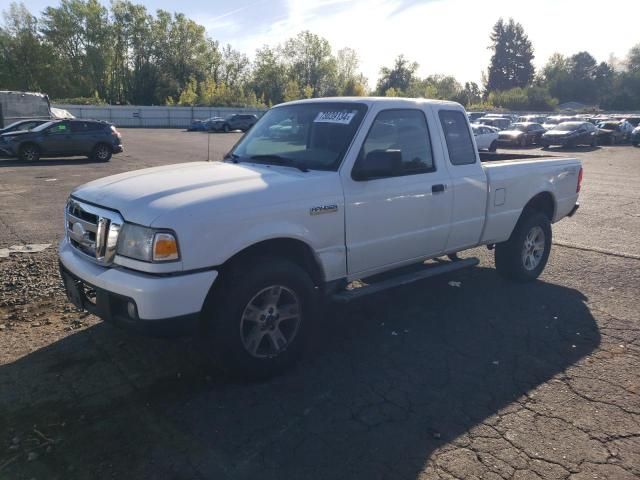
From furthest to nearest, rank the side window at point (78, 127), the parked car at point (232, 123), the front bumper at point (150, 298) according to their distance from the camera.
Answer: the parked car at point (232, 123), the side window at point (78, 127), the front bumper at point (150, 298)

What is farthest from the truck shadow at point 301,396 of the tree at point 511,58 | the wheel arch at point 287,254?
the tree at point 511,58

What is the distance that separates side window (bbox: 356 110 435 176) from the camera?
4598mm

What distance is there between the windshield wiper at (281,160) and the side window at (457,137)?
1.61 metres

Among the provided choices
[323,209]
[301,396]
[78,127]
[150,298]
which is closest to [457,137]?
[323,209]

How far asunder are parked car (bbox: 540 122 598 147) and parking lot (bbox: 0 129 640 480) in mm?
26585

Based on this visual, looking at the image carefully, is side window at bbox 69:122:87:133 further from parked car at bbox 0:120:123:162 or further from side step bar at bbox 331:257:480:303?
side step bar at bbox 331:257:480:303

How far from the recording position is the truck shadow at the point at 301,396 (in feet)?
10.0

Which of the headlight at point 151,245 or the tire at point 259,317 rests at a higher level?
the headlight at point 151,245

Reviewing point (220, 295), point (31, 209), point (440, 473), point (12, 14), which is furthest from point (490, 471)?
point (12, 14)

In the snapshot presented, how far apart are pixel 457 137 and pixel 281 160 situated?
6.16 feet

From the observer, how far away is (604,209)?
11219 millimetres

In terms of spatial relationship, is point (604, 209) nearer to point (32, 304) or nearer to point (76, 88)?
point (32, 304)

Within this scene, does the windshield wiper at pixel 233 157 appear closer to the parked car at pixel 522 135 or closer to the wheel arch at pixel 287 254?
the wheel arch at pixel 287 254

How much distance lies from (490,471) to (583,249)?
5745 millimetres
